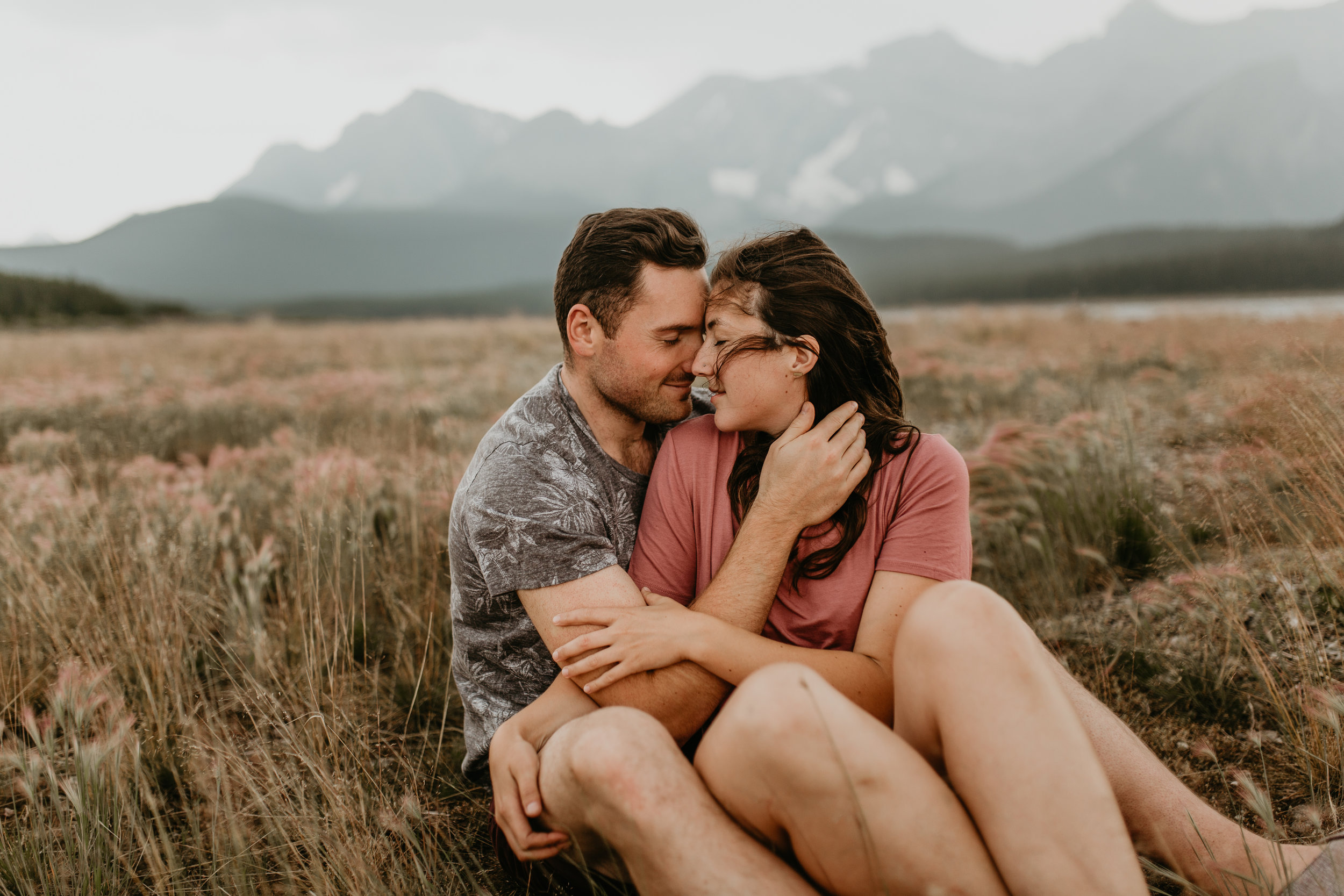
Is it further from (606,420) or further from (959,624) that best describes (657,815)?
(606,420)

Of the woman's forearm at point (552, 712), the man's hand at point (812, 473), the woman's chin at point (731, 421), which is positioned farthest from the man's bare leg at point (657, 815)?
the woman's chin at point (731, 421)

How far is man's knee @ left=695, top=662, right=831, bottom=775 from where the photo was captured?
150 cm

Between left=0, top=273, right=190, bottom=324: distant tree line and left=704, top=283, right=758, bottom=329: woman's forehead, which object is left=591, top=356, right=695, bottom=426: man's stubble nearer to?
left=704, top=283, right=758, bottom=329: woman's forehead

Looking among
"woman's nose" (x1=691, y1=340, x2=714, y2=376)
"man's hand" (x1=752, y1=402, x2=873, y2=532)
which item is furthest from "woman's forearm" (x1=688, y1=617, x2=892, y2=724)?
"woman's nose" (x1=691, y1=340, x2=714, y2=376)

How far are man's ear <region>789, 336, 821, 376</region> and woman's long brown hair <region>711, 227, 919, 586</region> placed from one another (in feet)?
0.05

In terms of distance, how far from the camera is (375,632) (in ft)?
11.1

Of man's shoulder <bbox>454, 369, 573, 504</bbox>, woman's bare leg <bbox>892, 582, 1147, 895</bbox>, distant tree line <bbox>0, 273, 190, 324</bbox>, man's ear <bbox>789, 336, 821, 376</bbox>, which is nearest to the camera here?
woman's bare leg <bbox>892, 582, 1147, 895</bbox>

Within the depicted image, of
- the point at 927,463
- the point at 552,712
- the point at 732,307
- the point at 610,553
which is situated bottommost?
the point at 552,712

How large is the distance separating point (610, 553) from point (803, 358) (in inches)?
30.6

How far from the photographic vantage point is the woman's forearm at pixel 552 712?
1.92m

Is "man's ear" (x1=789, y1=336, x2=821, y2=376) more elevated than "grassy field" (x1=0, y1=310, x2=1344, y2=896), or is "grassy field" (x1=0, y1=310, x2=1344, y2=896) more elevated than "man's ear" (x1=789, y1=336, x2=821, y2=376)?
"man's ear" (x1=789, y1=336, x2=821, y2=376)

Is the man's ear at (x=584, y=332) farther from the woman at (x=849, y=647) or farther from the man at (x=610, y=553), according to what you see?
the woman at (x=849, y=647)

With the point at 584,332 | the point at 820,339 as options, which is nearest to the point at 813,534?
the point at 820,339

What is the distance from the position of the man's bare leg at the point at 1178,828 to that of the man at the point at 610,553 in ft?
2.84
